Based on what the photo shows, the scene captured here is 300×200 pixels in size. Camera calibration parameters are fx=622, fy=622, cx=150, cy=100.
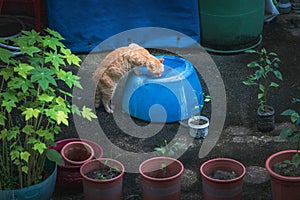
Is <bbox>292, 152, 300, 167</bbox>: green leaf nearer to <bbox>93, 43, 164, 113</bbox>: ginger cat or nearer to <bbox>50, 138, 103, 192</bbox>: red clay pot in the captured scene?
<bbox>50, 138, 103, 192</bbox>: red clay pot

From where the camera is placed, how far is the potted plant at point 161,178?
411cm

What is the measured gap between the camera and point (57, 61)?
3.91 meters

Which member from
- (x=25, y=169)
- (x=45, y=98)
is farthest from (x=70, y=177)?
(x=45, y=98)

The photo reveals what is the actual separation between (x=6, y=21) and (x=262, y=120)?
3502 mm

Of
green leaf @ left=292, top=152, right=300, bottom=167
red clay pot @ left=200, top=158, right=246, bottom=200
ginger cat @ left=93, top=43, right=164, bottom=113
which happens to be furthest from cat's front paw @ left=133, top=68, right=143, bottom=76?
green leaf @ left=292, top=152, right=300, bottom=167

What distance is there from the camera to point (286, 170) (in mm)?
4098

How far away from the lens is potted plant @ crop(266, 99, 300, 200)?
4000mm

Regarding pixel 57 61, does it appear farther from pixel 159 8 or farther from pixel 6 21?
pixel 6 21

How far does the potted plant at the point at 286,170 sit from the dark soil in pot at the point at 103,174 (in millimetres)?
1029

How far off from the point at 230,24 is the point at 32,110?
3.17 m

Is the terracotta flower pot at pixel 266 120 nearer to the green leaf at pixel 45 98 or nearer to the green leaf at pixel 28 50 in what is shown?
the green leaf at pixel 45 98

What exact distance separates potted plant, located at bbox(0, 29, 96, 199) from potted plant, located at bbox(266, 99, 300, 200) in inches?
50.3

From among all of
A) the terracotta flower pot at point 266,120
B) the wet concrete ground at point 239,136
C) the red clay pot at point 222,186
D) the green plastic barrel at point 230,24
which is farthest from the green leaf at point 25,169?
the green plastic barrel at point 230,24

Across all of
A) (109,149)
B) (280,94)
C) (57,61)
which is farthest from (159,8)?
(57,61)
